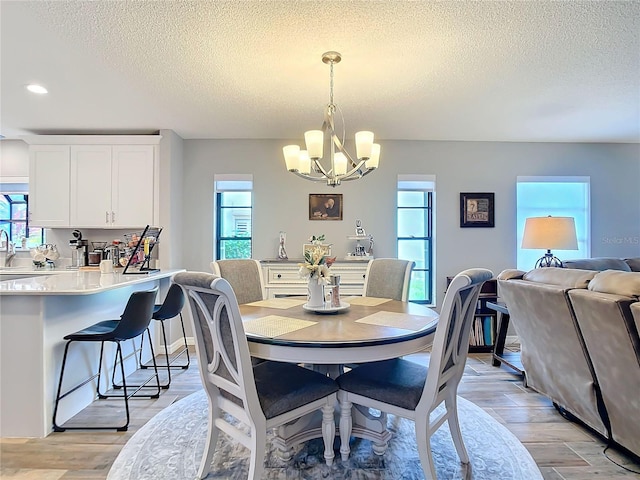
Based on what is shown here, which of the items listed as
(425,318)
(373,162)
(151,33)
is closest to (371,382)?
(425,318)

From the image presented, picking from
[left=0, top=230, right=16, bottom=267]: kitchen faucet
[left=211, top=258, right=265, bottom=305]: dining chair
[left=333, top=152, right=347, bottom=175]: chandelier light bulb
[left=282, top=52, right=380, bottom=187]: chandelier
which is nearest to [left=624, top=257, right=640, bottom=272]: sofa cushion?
[left=282, top=52, right=380, bottom=187]: chandelier

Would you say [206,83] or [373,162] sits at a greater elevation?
[206,83]

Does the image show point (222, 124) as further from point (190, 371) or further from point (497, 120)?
point (497, 120)

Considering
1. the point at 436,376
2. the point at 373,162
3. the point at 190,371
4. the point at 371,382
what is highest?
the point at 373,162

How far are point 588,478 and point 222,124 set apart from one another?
12.8 ft

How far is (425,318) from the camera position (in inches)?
78.0

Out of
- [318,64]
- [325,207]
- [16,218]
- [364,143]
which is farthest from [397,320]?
[16,218]

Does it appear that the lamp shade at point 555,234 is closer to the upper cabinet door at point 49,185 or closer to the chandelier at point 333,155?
the chandelier at point 333,155

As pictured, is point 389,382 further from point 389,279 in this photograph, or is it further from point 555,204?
point 555,204

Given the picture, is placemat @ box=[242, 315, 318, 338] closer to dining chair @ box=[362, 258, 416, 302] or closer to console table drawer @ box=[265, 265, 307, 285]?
dining chair @ box=[362, 258, 416, 302]

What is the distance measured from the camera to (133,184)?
3.87 meters

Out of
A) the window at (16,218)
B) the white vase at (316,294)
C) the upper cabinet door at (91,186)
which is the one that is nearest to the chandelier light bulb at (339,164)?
the white vase at (316,294)

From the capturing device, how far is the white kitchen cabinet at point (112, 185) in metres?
3.86

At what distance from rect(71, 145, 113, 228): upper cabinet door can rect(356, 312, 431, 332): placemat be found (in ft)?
10.9
